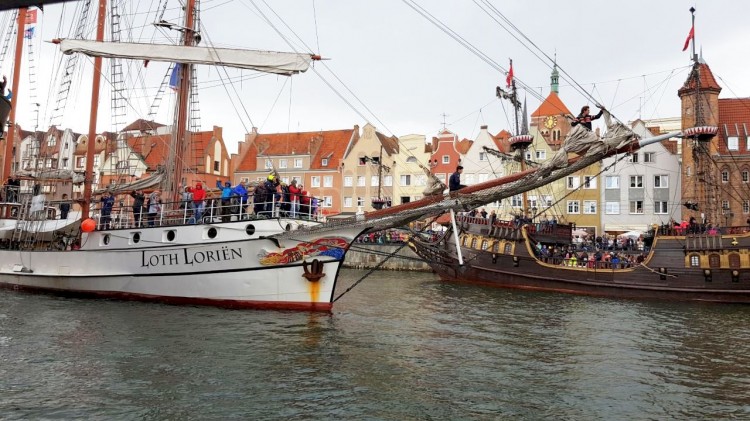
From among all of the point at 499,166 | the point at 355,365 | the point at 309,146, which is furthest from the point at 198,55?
the point at 309,146

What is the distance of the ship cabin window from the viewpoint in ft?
90.8

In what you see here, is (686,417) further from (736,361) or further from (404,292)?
(404,292)

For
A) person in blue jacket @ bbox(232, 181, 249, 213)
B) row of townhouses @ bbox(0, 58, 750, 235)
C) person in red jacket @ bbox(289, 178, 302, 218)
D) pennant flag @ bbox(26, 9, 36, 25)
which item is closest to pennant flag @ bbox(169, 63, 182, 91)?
person in blue jacket @ bbox(232, 181, 249, 213)

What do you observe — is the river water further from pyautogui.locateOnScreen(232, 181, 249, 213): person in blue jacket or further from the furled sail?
the furled sail

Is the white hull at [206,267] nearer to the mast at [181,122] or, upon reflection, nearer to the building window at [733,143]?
the mast at [181,122]

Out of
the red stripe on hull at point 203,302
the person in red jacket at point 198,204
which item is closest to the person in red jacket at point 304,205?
the red stripe on hull at point 203,302

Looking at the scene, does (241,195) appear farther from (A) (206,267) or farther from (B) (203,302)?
(B) (203,302)

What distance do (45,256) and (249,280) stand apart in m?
9.30

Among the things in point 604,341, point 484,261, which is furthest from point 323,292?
point 484,261

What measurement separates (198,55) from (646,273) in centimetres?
2313

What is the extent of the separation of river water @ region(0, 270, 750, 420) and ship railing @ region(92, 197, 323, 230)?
113 inches

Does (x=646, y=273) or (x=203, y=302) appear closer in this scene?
(x=203, y=302)

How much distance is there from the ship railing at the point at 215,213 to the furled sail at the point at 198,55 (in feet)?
16.7

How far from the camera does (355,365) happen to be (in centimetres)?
1191
